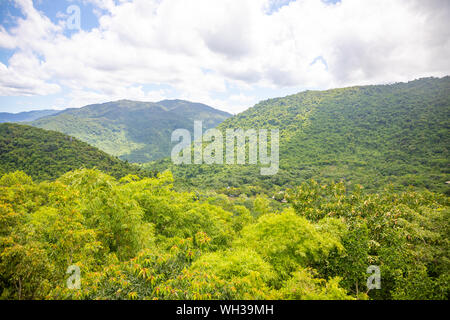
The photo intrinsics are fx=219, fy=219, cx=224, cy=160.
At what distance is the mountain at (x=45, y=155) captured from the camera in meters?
51.8

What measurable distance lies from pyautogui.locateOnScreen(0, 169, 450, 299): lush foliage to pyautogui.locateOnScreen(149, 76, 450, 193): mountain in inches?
2650

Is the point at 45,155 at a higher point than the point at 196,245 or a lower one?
higher

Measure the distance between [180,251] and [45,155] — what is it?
68.1m

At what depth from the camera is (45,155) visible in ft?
193

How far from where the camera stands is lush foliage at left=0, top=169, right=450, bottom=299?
6746 mm

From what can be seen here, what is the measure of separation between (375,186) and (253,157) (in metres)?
61.2

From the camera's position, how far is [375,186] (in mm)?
76625

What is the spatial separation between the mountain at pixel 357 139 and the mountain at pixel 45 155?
97.0ft

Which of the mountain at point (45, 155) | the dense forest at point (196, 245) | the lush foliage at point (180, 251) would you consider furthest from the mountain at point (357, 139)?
the lush foliage at point (180, 251)

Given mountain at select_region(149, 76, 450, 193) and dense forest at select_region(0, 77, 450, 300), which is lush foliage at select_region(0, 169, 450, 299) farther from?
mountain at select_region(149, 76, 450, 193)

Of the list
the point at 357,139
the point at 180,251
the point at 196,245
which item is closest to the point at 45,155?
the point at 196,245

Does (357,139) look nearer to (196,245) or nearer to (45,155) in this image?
(196,245)

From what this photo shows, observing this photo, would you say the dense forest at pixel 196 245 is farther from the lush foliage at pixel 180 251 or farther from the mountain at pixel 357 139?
the mountain at pixel 357 139
